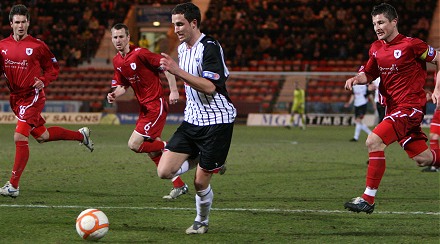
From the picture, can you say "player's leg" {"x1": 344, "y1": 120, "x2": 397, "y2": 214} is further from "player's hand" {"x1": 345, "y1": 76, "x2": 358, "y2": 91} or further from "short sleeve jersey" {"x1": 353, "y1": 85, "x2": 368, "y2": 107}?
"short sleeve jersey" {"x1": 353, "y1": 85, "x2": 368, "y2": 107}

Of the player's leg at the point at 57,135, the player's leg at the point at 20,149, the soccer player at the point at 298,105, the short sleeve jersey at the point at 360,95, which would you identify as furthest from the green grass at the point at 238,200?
the soccer player at the point at 298,105

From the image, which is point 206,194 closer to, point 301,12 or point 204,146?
point 204,146

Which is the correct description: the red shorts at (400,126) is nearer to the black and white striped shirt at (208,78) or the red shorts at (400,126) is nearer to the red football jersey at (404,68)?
the red football jersey at (404,68)

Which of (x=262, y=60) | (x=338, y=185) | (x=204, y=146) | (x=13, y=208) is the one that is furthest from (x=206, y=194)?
(x=262, y=60)

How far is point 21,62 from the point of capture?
9617 millimetres

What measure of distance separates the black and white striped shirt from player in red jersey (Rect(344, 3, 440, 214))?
169 cm

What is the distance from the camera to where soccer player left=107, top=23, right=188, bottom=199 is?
9.94 m

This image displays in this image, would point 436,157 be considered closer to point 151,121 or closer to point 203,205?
point 203,205

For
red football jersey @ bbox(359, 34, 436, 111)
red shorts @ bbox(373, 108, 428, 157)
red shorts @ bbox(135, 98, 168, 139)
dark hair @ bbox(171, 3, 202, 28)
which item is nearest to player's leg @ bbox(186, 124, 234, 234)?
dark hair @ bbox(171, 3, 202, 28)

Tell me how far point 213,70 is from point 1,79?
27913 mm

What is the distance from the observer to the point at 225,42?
3388cm

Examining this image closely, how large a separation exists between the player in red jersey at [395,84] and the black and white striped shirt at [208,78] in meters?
1.69

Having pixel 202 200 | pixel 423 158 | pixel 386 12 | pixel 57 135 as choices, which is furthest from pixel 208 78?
pixel 57 135

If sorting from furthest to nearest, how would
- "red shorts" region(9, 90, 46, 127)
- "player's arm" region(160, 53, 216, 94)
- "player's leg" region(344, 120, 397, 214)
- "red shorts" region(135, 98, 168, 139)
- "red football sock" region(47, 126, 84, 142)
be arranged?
"red football sock" region(47, 126, 84, 142)
"red shorts" region(135, 98, 168, 139)
"red shorts" region(9, 90, 46, 127)
"player's leg" region(344, 120, 397, 214)
"player's arm" region(160, 53, 216, 94)
